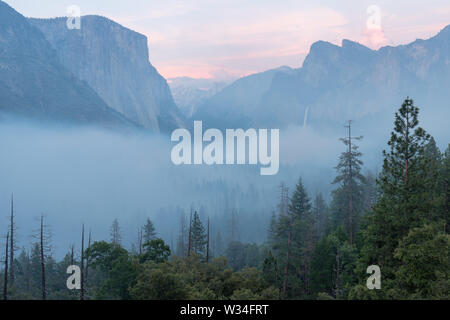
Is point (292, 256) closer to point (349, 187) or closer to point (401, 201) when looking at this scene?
point (349, 187)

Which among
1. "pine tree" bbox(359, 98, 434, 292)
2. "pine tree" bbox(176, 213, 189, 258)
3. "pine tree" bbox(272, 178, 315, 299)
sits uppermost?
"pine tree" bbox(359, 98, 434, 292)

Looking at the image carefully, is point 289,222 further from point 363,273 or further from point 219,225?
point 219,225

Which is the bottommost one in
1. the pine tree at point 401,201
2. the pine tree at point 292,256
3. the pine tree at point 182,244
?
the pine tree at point 182,244

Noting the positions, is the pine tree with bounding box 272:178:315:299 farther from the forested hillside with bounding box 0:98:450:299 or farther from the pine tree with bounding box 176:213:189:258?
the pine tree with bounding box 176:213:189:258

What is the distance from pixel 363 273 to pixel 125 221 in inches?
6281

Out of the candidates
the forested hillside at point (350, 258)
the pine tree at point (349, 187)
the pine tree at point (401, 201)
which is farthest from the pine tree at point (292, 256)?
the pine tree at point (401, 201)

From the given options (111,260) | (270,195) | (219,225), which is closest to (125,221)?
(219,225)

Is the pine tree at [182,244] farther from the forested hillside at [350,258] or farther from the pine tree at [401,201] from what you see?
the pine tree at [401,201]

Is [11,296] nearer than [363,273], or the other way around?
[363,273]

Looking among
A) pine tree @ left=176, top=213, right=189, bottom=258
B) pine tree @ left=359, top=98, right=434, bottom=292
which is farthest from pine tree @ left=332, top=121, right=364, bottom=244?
pine tree @ left=176, top=213, right=189, bottom=258

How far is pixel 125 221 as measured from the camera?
168m

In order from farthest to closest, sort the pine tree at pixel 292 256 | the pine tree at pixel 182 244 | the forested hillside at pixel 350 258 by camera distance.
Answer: the pine tree at pixel 182 244 < the pine tree at pixel 292 256 < the forested hillside at pixel 350 258
